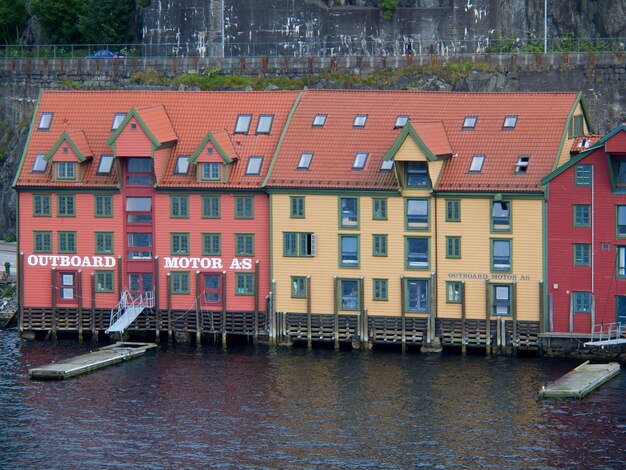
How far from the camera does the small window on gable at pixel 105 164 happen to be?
145125 millimetres

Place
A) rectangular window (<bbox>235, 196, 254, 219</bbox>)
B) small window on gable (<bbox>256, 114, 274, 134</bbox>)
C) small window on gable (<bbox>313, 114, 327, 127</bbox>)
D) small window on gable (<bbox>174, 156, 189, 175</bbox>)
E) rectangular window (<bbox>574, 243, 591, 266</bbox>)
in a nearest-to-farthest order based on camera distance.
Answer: rectangular window (<bbox>574, 243, 591, 266</bbox>) → rectangular window (<bbox>235, 196, 254, 219</bbox>) → small window on gable (<bbox>174, 156, 189, 175</bbox>) → small window on gable (<bbox>313, 114, 327, 127</bbox>) → small window on gable (<bbox>256, 114, 274, 134</bbox>)

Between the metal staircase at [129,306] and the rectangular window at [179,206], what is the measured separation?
500 centimetres

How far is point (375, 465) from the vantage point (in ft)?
378

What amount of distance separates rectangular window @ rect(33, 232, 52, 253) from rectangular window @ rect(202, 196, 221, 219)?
1003 cm

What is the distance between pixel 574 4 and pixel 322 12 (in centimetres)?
1838

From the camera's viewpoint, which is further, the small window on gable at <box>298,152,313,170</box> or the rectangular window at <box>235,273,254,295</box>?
the rectangular window at <box>235,273,254,295</box>

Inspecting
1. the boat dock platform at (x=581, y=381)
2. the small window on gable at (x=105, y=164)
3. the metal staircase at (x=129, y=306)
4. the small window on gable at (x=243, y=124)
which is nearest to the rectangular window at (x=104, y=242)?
the metal staircase at (x=129, y=306)

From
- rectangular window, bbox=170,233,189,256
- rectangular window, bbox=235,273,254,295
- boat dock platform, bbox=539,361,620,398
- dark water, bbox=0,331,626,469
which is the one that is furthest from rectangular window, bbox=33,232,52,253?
boat dock platform, bbox=539,361,620,398

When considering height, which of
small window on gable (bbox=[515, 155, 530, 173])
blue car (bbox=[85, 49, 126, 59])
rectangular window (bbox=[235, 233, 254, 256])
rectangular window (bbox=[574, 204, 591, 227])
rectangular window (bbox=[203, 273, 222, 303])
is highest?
blue car (bbox=[85, 49, 126, 59])

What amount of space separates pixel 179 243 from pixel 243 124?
8.37 metres

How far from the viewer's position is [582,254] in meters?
136

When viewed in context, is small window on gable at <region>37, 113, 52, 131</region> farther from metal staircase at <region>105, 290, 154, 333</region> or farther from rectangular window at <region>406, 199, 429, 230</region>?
rectangular window at <region>406, 199, 429, 230</region>

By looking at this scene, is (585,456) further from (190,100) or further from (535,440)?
(190,100)

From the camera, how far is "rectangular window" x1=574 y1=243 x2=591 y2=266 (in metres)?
136
